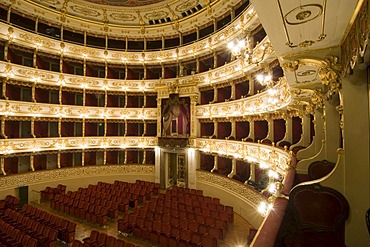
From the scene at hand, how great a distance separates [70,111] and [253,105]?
1242cm

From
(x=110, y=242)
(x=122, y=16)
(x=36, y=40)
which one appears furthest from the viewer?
(x=122, y=16)

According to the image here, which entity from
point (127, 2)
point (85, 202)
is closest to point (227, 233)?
point (85, 202)

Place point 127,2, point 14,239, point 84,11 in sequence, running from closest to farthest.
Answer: point 14,239 → point 127,2 → point 84,11

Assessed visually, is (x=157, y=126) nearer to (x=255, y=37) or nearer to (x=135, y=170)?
(x=135, y=170)

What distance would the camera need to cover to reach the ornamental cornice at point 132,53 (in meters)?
12.2

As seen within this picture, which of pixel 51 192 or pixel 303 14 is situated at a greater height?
pixel 303 14

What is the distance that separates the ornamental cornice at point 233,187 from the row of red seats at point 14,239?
8834mm

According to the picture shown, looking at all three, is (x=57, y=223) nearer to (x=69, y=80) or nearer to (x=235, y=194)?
(x=235, y=194)

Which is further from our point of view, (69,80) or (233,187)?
(69,80)

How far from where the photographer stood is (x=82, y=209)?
11266mm

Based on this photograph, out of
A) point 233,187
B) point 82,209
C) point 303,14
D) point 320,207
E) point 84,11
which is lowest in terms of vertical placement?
point 82,209

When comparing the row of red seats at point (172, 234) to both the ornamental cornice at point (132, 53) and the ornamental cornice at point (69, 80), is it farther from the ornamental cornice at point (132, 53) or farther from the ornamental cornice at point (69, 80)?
the ornamental cornice at point (69, 80)

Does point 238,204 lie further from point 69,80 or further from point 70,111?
point 69,80

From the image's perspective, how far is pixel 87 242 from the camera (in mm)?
7531
